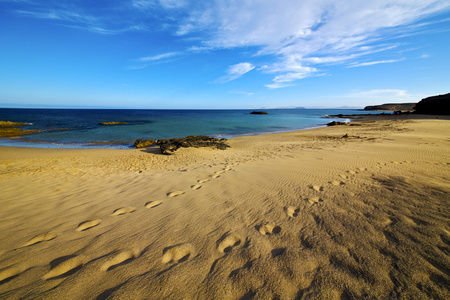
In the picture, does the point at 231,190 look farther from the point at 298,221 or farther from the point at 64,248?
the point at 64,248

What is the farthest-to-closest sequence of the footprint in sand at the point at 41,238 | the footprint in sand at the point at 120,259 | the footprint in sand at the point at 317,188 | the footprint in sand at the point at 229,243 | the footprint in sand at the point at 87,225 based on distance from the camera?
the footprint in sand at the point at 317,188, the footprint in sand at the point at 87,225, the footprint in sand at the point at 41,238, the footprint in sand at the point at 229,243, the footprint in sand at the point at 120,259

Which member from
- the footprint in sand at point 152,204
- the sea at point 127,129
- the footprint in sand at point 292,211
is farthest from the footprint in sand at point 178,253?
Result: the sea at point 127,129

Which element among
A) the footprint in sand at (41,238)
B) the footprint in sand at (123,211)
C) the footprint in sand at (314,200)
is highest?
the footprint in sand at (314,200)

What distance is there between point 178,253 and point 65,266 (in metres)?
1.12

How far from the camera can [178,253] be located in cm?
192

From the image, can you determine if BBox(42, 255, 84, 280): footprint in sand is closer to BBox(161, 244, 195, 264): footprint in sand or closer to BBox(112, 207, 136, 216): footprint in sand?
BBox(161, 244, 195, 264): footprint in sand

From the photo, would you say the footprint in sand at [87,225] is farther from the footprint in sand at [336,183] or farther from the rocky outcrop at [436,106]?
the rocky outcrop at [436,106]

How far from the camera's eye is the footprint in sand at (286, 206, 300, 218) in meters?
2.55

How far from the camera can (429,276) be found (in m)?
1.44

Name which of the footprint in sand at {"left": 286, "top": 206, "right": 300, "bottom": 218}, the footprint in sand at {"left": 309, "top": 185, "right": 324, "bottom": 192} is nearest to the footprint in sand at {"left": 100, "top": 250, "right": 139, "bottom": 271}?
the footprint in sand at {"left": 286, "top": 206, "right": 300, "bottom": 218}

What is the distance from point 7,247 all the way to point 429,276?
4373mm

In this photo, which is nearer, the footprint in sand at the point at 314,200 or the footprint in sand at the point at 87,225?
the footprint in sand at the point at 87,225

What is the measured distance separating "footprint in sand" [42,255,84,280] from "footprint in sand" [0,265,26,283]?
0.23m

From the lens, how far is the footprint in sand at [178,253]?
1.82 m
